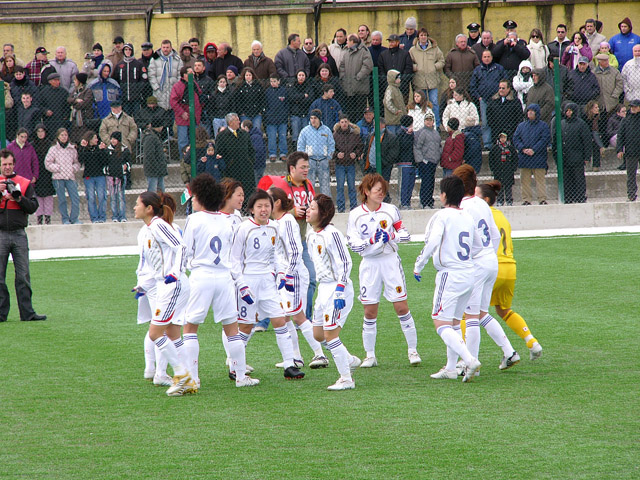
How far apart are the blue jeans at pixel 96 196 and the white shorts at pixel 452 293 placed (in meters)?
11.2

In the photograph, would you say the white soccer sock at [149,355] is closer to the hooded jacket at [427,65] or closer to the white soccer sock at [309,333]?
the white soccer sock at [309,333]

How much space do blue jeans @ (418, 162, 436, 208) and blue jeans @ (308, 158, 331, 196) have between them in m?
1.99

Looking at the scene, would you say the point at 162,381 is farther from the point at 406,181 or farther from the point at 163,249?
the point at 406,181

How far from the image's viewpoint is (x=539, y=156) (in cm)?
1778

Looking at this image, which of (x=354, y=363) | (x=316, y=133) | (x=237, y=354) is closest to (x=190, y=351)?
(x=237, y=354)

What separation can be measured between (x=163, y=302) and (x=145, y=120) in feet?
36.7

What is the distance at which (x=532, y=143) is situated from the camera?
17719mm

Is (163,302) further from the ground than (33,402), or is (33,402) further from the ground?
(163,302)

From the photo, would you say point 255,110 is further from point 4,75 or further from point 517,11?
point 517,11

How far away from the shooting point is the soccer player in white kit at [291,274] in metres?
7.82

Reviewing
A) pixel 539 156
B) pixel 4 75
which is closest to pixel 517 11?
pixel 539 156

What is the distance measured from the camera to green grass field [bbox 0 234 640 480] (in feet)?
17.3

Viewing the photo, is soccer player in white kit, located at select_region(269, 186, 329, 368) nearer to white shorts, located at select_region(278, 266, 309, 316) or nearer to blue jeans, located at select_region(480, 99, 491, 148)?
white shorts, located at select_region(278, 266, 309, 316)

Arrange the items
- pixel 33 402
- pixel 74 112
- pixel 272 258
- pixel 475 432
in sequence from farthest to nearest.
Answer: pixel 74 112, pixel 272 258, pixel 33 402, pixel 475 432
